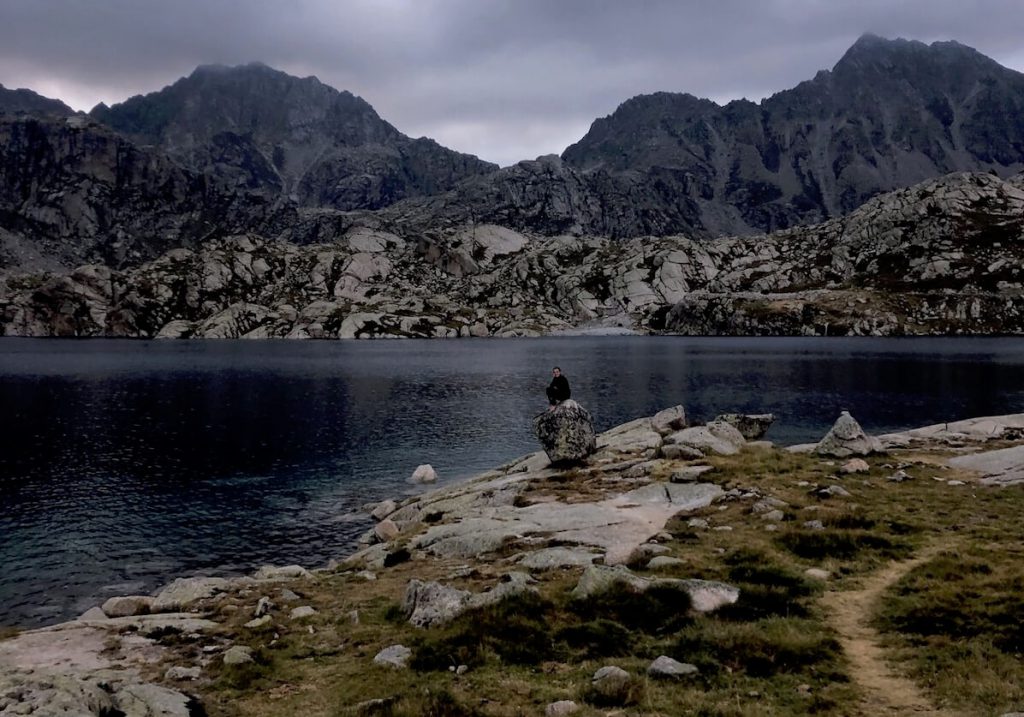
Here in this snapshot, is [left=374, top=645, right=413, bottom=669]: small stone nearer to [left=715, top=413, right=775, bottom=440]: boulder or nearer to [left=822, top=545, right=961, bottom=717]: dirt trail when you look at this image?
[left=822, top=545, right=961, bottom=717]: dirt trail

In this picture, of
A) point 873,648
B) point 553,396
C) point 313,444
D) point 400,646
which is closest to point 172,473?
point 313,444

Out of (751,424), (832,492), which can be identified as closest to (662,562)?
(832,492)

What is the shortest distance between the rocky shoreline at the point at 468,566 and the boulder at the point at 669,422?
1811 millimetres

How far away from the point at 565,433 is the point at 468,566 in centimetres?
1923

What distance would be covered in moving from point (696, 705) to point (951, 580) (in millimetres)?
11116

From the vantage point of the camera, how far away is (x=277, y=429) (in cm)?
8175

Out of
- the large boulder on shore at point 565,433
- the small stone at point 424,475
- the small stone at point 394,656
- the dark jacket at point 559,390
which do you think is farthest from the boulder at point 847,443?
the small stone at point 394,656

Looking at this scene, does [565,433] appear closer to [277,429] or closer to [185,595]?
[185,595]

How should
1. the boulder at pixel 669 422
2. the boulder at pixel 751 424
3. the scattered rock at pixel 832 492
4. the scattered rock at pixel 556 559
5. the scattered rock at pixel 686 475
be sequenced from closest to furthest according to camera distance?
the scattered rock at pixel 556 559 → the scattered rock at pixel 832 492 → the scattered rock at pixel 686 475 → the boulder at pixel 669 422 → the boulder at pixel 751 424

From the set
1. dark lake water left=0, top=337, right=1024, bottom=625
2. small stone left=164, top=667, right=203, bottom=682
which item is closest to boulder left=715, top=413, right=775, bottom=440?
dark lake water left=0, top=337, right=1024, bottom=625

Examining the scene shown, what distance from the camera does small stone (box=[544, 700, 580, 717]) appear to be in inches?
511

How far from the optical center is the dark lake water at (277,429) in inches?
1615

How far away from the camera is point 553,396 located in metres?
44.4

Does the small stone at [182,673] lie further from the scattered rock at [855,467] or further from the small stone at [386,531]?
the scattered rock at [855,467]
